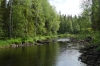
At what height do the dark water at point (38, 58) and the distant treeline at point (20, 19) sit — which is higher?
the distant treeline at point (20, 19)

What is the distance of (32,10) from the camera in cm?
6712

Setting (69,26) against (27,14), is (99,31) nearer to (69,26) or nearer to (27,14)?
(27,14)

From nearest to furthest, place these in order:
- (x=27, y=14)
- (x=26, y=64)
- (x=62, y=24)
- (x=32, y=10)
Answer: (x=26, y=64), (x=27, y=14), (x=32, y=10), (x=62, y=24)

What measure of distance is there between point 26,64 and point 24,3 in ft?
114

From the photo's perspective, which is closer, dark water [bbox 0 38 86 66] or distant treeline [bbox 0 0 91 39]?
dark water [bbox 0 38 86 66]

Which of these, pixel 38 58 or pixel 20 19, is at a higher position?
pixel 20 19

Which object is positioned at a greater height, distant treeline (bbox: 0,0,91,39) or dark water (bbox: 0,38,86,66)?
distant treeline (bbox: 0,0,91,39)

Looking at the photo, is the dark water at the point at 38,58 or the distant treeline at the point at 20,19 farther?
the distant treeline at the point at 20,19

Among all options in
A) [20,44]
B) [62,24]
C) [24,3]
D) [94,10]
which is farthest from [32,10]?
[62,24]

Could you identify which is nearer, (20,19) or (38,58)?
(38,58)

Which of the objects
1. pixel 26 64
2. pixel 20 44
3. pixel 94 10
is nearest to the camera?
pixel 26 64

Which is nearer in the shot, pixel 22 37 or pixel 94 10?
pixel 94 10

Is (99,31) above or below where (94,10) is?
below

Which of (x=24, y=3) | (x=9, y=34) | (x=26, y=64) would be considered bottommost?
(x=26, y=64)
